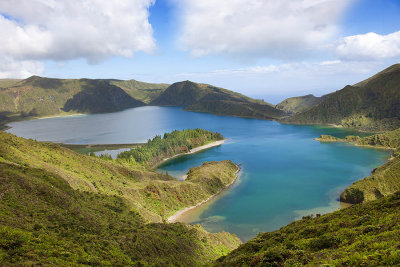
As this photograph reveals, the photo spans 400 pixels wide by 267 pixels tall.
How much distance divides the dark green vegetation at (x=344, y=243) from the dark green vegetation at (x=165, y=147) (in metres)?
95.5

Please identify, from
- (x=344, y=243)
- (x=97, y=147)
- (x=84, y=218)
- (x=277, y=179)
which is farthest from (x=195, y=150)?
(x=344, y=243)

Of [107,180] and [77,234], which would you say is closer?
[77,234]

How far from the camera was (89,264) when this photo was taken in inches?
1152

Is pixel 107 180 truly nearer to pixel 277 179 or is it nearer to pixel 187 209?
pixel 187 209

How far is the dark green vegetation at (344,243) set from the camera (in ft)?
65.0

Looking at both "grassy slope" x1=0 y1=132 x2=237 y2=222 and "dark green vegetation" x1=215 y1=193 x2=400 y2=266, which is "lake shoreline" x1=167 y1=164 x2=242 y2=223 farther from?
"dark green vegetation" x1=215 y1=193 x2=400 y2=266

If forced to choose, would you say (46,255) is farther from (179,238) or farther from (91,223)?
(179,238)

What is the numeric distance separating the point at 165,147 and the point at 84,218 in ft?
362

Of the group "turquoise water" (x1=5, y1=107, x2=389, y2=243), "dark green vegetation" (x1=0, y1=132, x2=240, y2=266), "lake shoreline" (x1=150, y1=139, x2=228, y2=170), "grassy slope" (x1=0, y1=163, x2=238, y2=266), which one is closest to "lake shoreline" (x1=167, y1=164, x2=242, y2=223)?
"dark green vegetation" (x1=0, y1=132, x2=240, y2=266)

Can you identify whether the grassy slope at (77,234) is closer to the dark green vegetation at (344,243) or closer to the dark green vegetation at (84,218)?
the dark green vegetation at (84,218)

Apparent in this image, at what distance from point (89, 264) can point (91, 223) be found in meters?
14.4

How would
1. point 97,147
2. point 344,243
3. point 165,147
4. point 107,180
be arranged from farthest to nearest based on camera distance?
point 97,147 < point 165,147 < point 107,180 < point 344,243

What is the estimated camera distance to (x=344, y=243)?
25.9m

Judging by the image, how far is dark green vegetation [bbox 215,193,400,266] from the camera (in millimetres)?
19797
